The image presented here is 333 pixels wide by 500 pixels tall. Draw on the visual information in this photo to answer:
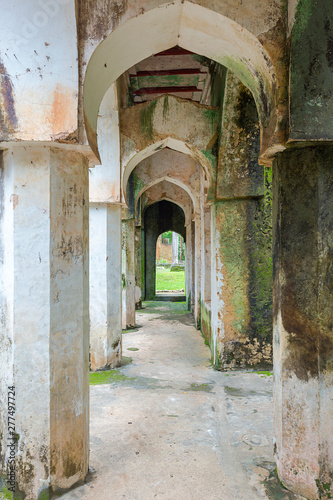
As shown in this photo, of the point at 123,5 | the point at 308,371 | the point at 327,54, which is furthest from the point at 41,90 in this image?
the point at 308,371

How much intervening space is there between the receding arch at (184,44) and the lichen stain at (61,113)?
0.14 metres

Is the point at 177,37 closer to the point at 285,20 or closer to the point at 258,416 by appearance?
the point at 285,20

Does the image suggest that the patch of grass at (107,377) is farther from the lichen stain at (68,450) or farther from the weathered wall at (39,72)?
the weathered wall at (39,72)

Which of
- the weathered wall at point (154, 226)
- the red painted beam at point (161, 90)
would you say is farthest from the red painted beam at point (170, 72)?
the weathered wall at point (154, 226)

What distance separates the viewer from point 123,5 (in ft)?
8.25

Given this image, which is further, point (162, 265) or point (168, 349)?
point (162, 265)

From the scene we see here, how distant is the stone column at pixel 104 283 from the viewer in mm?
5469

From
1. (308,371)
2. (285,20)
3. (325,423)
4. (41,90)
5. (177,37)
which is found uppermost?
(177,37)

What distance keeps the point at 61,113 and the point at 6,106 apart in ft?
1.22

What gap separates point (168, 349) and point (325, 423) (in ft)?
15.5

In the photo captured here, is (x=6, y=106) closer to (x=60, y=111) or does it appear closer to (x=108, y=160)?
(x=60, y=111)

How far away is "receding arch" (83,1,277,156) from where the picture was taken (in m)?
2.55

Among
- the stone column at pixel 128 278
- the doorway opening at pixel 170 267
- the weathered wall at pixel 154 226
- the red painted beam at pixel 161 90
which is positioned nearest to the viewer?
the red painted beam at pixel 161 90

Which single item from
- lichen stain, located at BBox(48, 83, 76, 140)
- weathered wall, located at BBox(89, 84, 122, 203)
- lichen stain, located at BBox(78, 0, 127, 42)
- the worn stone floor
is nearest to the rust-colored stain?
lichen stain, located at BBox(48, 83, 76, 140)
